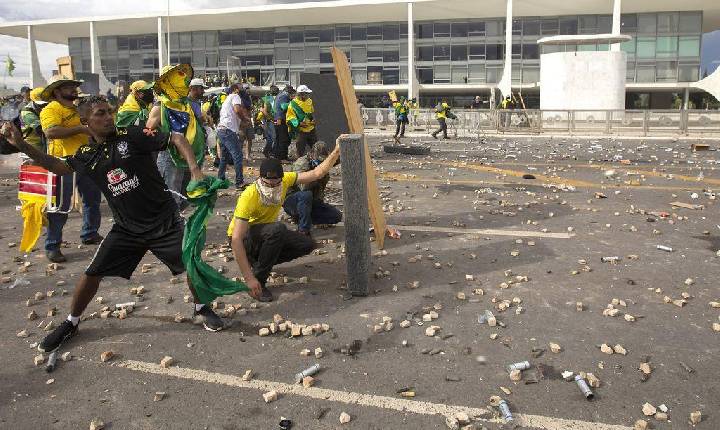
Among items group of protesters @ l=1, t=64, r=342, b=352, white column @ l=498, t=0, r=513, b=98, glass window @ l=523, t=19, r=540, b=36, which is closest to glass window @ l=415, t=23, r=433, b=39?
white column @ l=498, t=0, r=513, b=98

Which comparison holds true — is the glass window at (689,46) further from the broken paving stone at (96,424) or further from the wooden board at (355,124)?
the broken paving stone at (96,424)

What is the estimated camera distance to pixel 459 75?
51188 millimetres

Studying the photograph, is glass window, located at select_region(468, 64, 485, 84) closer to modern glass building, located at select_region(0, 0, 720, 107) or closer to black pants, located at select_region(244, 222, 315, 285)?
modern glass building, located at select_region(0, 0, 720, 107)

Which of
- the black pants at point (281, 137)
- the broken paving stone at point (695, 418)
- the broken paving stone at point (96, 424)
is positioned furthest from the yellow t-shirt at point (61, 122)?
the black pants at point (281, 137)

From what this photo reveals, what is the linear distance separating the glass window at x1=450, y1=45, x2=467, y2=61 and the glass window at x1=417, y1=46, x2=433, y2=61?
6.41 ft

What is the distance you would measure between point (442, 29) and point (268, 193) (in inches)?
1985

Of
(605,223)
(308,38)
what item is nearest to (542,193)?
(605,223)

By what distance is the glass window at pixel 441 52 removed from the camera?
168ft

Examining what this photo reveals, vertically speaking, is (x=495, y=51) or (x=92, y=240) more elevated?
(x=495, y=51)

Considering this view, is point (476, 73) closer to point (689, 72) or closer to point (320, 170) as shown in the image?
point (689, 72)

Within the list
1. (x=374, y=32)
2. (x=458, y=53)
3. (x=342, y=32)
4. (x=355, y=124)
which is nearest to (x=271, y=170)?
(x=355, y=124)

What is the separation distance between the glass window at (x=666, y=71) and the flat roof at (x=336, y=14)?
4542 mm

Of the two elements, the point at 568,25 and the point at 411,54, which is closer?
the point at 568,25

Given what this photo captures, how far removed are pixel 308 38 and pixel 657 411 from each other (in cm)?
5465
